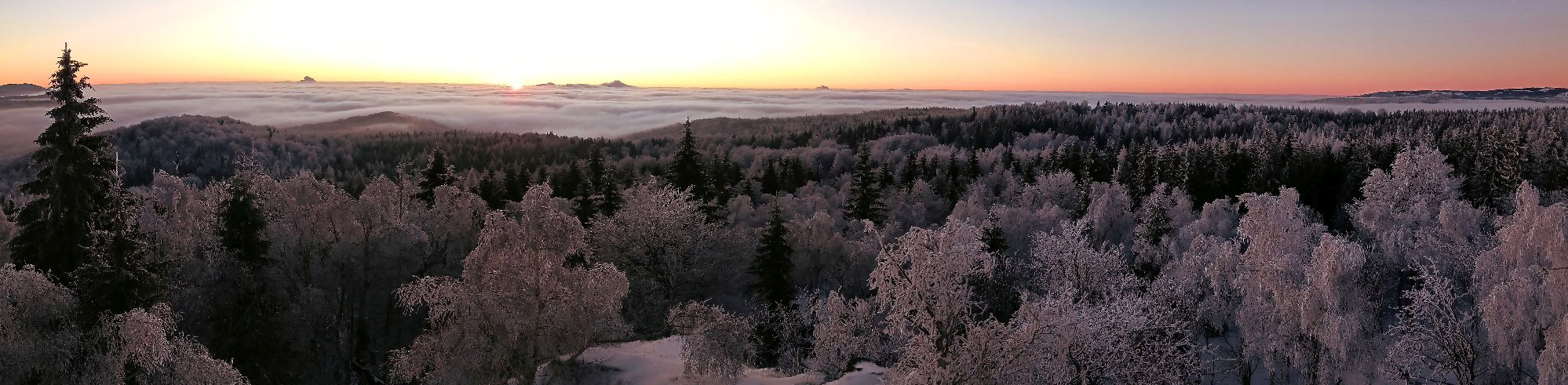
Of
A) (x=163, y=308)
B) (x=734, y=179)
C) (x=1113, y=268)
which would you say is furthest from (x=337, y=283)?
(x=734, y=179)

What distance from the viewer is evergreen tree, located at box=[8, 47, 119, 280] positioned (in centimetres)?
2361

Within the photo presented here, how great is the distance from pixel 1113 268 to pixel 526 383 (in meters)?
27.7

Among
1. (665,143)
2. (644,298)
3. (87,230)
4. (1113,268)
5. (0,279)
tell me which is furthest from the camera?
(665,143)

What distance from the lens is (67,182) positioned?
23953 millimetres

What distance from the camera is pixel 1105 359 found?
25.6 metres

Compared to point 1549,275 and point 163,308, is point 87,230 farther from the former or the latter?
point 1549,275

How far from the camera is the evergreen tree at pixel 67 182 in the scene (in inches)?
930

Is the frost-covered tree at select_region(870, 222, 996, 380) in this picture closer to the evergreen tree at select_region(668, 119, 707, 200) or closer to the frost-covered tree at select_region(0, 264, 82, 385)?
the frost-covered tree at select_region(0, 264, 82, 385)

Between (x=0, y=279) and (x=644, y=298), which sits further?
(x=644, y=298)

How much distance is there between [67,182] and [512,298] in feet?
47.2

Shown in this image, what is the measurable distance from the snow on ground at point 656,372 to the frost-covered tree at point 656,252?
7.80 metres

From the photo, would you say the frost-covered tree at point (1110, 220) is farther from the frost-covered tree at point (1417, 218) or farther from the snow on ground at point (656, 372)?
the snow on ground at point (656, 372)

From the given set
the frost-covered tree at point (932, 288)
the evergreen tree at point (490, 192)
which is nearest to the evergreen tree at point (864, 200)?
the evergreen tree at point (490, 192)

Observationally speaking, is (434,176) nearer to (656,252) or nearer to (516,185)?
(516,185)
